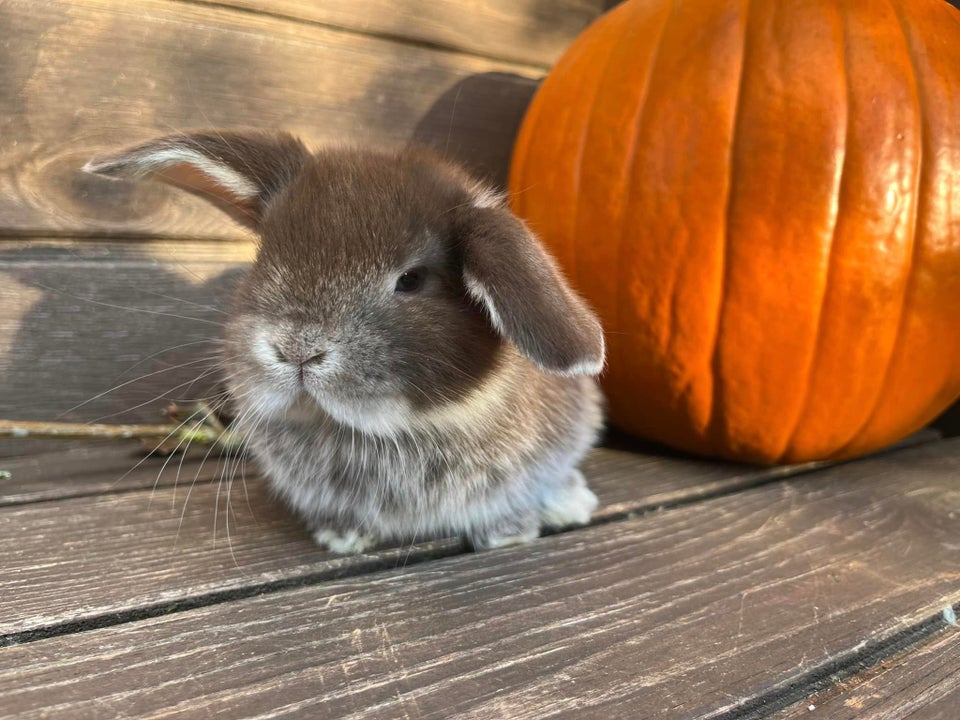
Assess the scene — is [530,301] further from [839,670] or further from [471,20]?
[471,20]

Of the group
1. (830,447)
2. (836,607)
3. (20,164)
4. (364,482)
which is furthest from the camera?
(830,447)

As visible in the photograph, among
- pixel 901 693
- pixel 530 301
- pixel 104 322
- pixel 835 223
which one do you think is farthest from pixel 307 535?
pixel 835 223

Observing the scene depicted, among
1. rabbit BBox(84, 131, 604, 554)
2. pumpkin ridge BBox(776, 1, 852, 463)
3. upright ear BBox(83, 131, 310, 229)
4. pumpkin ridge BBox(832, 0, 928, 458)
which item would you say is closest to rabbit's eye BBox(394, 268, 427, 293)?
rabbit BBox(84, 131, 604, 554)

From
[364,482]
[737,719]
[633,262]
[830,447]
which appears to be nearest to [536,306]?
[364,482]

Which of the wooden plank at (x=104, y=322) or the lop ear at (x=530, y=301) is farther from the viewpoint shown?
the wooden plank at (x=104, y=322)

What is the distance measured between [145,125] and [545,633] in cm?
138

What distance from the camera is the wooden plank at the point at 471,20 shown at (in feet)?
5.28

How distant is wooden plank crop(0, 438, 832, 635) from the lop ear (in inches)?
19.6

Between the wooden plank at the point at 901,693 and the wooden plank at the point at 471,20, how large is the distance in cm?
170

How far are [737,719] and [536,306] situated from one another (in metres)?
0.57

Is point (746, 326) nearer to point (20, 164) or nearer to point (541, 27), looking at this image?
point (541, 27)

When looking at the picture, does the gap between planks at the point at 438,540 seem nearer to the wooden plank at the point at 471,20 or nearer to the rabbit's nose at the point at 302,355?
the rabbit's nose at the point at 302,355

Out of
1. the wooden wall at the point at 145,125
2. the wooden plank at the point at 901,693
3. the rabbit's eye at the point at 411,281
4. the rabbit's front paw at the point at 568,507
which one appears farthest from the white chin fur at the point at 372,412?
the wooden plank at the point at 901,693

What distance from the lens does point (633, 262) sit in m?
1.45
